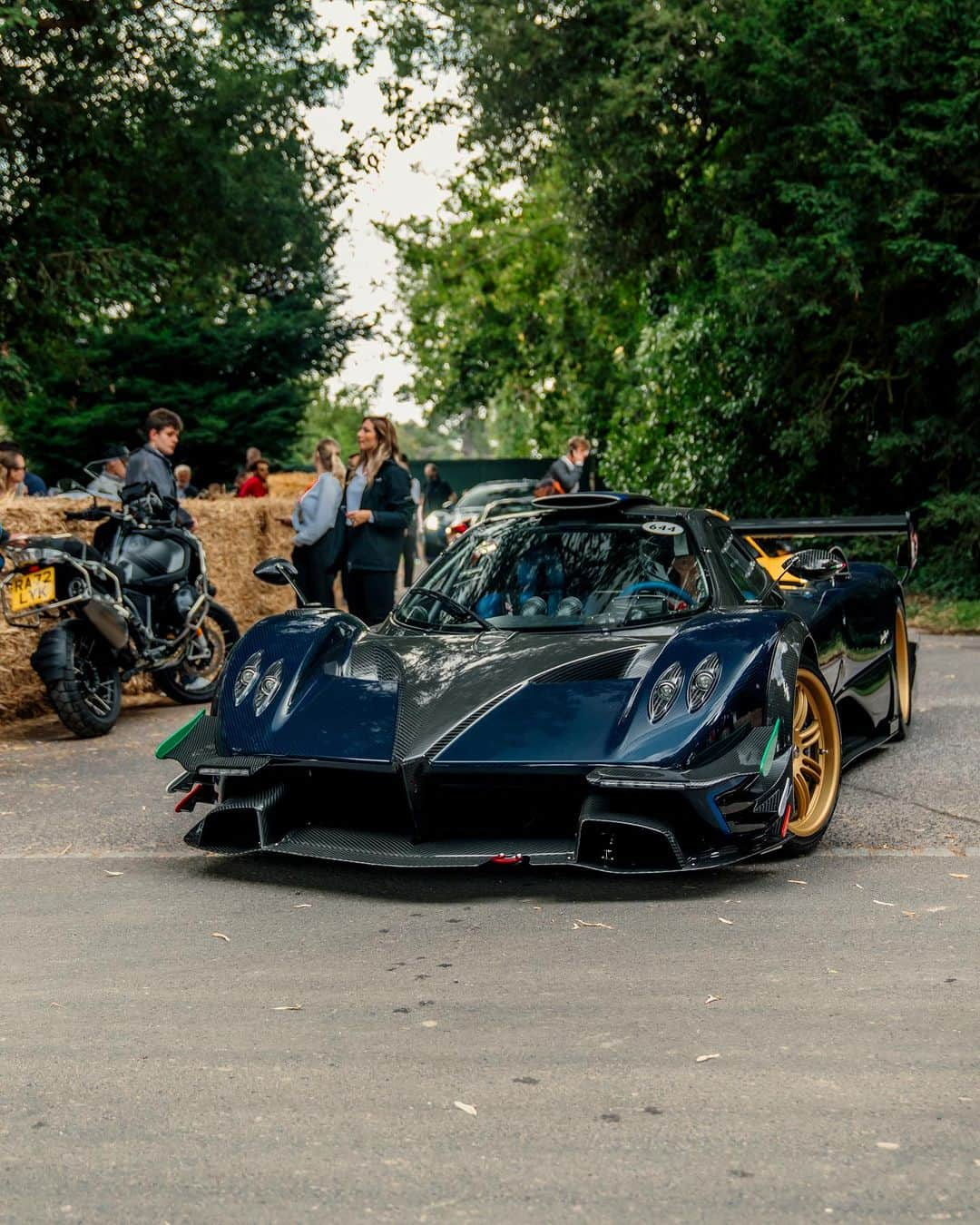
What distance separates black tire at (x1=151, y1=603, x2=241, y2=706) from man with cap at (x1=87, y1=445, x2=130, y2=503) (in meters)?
1.11

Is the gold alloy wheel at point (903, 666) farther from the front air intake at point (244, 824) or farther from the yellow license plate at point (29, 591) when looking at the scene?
the yellow license plate at point (29, 591)

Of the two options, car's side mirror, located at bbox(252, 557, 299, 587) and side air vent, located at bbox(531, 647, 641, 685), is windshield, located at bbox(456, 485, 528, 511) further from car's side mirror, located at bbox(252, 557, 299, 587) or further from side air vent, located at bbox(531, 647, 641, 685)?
side air vent, located at bbox(531, 647, 641, 685)

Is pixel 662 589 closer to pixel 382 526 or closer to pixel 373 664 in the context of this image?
pixel 373 664

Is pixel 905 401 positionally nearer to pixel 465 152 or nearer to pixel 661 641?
pixel 465 152

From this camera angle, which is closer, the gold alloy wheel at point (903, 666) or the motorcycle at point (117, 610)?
the gold alloy wheel at point (903, 666)

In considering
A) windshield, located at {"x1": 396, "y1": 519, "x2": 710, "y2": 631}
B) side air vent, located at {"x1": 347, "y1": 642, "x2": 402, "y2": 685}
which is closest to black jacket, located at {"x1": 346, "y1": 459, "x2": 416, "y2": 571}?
windshield, located at {"x1": 396, "y1": 519, "x2": 710, "y2": 631}

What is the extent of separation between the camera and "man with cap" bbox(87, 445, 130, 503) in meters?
11.7

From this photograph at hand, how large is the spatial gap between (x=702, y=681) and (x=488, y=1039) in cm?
193

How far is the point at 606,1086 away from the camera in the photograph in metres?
3.72

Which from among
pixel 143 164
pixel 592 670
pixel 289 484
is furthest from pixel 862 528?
pixel 289 484

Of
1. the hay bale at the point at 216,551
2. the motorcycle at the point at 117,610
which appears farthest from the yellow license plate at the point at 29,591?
the hay bale at the point at 216,551

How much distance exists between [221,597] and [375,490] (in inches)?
213

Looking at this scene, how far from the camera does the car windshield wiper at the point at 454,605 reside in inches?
263

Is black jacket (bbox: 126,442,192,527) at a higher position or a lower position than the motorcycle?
higher
